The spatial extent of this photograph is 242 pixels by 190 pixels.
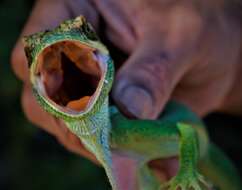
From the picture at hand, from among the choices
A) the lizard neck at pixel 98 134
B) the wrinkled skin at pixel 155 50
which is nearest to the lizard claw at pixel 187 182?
the wrinkled skin at pixel 155 50

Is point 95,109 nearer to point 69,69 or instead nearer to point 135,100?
point 69,69

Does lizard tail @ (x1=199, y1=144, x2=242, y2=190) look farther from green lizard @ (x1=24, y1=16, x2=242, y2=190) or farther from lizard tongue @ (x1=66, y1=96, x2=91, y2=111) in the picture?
lizard tongue @ (x1=66, y1=96, x2=91, y2=111)

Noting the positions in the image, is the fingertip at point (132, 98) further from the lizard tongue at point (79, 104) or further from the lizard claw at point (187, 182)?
the lizard tongue at point (79, 104)

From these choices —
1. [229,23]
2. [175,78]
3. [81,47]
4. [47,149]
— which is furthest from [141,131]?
[47,149]

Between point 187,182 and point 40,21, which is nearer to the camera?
point 187,182

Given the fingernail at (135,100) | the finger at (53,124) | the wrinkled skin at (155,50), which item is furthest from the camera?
the finger at (53,124)

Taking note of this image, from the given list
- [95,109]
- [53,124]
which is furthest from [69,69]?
[53,124]

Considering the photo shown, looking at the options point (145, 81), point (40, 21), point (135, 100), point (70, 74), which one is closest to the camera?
point (70, 74)

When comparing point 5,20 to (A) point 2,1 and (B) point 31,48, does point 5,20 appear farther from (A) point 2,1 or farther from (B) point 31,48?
(B) point 31,48
